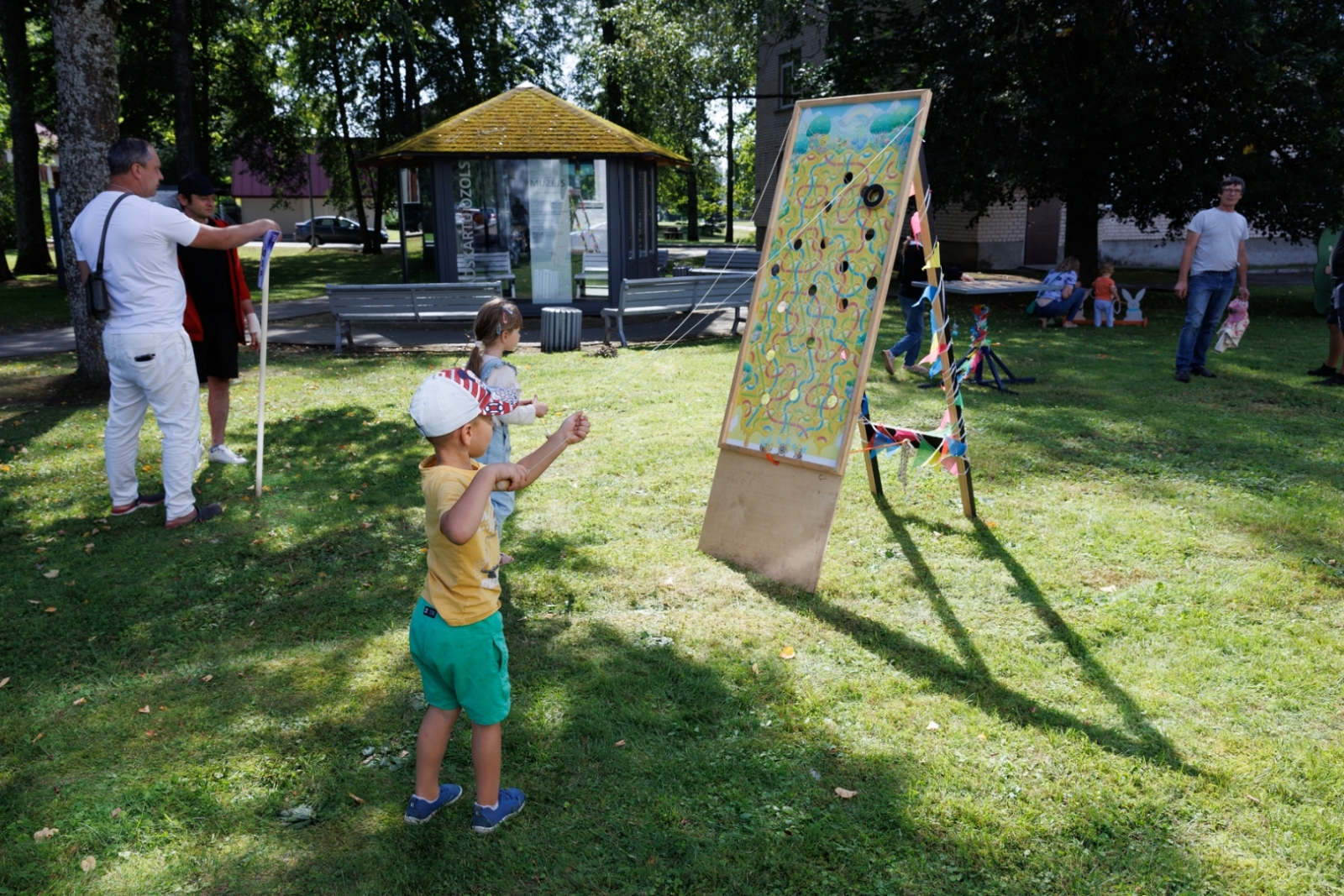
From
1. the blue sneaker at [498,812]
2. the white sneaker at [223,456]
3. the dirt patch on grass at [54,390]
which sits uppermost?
the dirt patch on grass at [54,390]

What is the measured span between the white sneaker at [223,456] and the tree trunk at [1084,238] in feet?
47.1

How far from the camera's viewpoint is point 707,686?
4.01 m

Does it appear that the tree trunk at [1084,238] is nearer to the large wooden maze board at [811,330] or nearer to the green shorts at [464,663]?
the large wooden maze board at [811,330]

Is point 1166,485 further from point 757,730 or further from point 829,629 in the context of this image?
point 757,730

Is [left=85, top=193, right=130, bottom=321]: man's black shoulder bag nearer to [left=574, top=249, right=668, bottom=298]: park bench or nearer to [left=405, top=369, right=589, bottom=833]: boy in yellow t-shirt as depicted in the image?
[left=405, top=369, right=589, bottom=833]: boy in yellow t-shirt

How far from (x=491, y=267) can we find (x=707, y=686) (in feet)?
46.7

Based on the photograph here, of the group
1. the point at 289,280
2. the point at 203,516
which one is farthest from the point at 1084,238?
the point at 289,280

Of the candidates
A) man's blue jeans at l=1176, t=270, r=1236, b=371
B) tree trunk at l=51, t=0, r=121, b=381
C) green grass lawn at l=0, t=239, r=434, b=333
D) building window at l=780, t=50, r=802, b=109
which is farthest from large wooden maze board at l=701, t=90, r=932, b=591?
building window at l=780, t=50, r=802, b=109

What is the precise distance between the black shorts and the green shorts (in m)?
4.68

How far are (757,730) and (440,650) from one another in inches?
55.3

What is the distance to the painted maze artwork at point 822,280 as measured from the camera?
16.1 feet

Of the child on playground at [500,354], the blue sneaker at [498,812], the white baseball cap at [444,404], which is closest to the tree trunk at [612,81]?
the child on playground at [500,354]

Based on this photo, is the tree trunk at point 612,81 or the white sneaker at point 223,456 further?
the tree trunk at point 612,81

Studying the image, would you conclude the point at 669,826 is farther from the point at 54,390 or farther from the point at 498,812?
the point at 54,390
